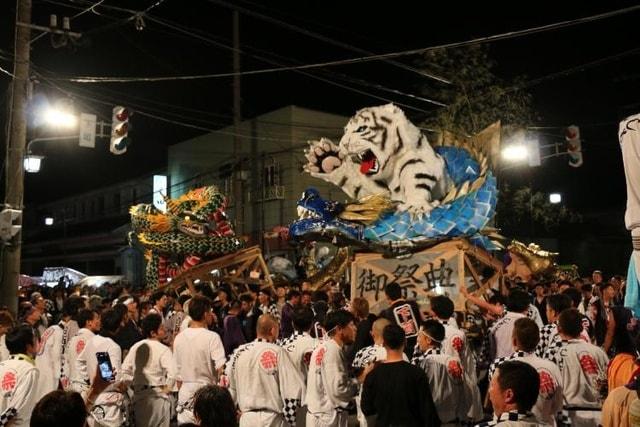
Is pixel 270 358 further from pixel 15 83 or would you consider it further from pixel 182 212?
pixel 182 212

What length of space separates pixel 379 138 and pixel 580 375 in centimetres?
908

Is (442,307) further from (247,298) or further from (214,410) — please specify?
(247,298)

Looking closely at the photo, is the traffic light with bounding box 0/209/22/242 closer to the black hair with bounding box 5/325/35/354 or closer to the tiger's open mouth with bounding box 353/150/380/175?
the tiger's open mouth with bounding box 353/150/380/175

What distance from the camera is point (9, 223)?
12.3m

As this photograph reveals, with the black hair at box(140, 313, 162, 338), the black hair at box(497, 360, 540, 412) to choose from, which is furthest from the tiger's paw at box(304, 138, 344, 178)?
the black hair at box(497, 360, 540, 412)

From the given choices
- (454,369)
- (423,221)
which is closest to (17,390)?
(454,369)

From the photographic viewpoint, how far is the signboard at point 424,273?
10.6 m

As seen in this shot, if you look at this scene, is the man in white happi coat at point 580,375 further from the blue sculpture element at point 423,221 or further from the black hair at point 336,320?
the blue sculpture element at point 423,221

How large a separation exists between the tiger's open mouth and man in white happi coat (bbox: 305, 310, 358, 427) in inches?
327

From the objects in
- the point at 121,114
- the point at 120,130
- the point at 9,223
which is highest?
the point at 121,114

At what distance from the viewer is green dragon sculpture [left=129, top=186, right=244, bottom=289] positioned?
16938 millimetres

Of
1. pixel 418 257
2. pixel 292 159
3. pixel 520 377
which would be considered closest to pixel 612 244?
pixel 292 159

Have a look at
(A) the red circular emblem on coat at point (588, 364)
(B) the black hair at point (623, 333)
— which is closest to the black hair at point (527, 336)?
(B) the black hair at point (623, 333)

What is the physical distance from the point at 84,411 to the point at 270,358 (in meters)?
3.05
